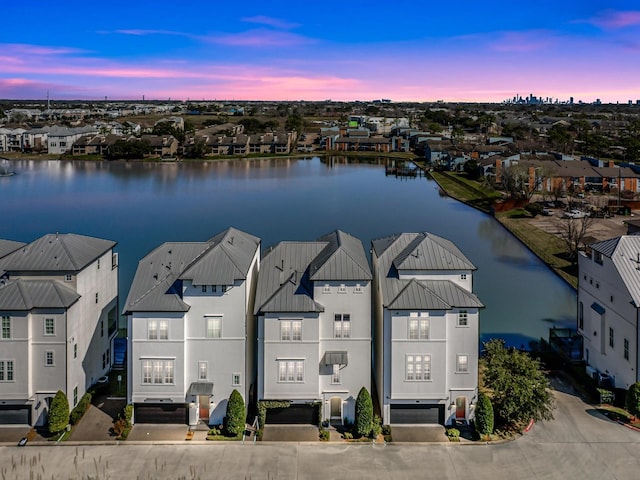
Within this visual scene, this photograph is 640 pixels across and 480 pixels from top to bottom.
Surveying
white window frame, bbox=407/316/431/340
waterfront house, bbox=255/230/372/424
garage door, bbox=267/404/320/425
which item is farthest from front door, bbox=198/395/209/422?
white window frame, bbox=407/316/431/340

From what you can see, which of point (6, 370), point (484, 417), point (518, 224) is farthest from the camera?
point (518, 224)

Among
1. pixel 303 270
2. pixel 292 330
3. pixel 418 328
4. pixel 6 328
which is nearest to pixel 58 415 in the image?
pixel 6 328

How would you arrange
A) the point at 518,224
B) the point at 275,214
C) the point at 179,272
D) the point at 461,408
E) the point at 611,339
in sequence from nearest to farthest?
the point at 461,408
the point at 179,272
the point at 611,339
the point at 518,224
the point at 275,214

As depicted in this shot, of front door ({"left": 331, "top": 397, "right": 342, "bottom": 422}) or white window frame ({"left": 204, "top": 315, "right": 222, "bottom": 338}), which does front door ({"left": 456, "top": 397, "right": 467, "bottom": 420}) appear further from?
white window frame ({"left": 204, "top": 315, "right": 222, "bottom": 338})

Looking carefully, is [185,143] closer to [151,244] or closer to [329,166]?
[329,166]

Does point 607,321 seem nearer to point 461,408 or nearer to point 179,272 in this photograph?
point 461,408

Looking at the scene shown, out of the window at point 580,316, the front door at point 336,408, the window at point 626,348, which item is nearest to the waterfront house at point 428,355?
the front door at point 336,408

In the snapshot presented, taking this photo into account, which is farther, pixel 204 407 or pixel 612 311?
pixel 612 311
